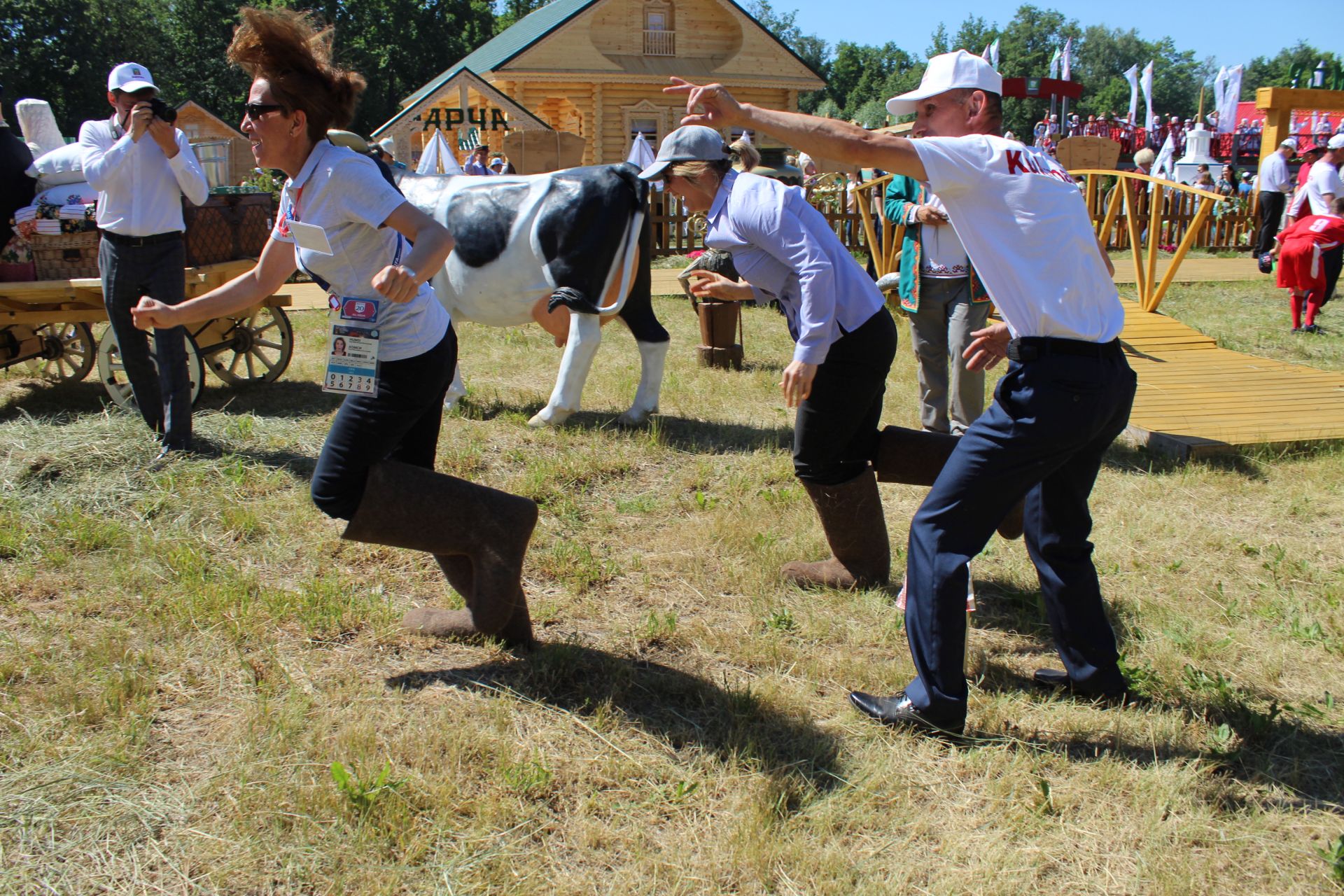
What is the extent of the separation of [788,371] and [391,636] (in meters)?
1.64

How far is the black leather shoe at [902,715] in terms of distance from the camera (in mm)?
2852

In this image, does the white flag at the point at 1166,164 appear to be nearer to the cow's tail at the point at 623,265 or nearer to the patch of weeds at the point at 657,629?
the cow's tail at the point at 623,265

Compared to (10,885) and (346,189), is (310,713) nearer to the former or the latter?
(10,885)

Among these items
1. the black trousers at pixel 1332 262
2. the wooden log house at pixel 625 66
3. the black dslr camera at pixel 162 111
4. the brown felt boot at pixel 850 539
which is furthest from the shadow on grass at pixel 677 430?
the wooden log house at pixel 625 66

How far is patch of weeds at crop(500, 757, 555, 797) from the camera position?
2.65 m

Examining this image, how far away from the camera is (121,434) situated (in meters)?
5.45

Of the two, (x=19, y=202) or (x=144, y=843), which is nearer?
(x=144, y=843)

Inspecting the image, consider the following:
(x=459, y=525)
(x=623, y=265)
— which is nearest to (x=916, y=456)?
(x=459, y=525)

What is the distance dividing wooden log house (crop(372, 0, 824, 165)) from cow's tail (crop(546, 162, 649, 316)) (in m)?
22.0

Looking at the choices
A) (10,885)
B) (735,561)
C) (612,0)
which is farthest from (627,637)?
(612,0)

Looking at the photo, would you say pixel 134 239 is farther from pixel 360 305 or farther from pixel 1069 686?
pixel 1069 686

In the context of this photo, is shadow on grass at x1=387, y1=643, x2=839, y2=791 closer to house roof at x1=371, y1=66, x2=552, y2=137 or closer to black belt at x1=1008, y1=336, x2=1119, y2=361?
black belt at x1=1008, y1=336, x2=1119, y2=361

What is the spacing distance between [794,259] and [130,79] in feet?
12.6

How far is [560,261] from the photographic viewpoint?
6031mm
